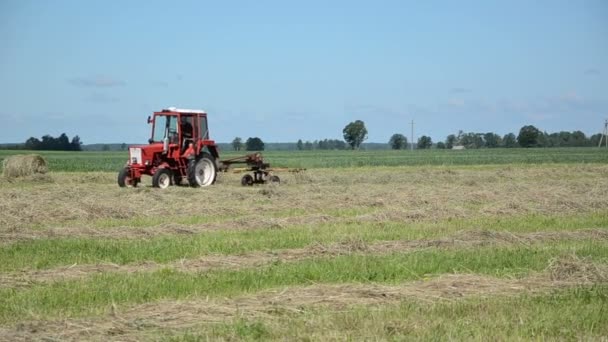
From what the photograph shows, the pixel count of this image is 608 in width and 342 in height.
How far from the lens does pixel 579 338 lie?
250 inches

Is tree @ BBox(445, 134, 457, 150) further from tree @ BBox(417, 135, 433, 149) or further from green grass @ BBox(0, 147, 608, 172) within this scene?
green grass @ BBox(0, 147, 608, 172)

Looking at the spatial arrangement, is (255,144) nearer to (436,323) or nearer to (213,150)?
(213,150)

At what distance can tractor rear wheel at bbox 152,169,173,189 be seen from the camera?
22.6 m

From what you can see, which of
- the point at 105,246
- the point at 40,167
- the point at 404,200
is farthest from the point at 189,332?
the point at 40,167

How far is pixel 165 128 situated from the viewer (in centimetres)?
2352

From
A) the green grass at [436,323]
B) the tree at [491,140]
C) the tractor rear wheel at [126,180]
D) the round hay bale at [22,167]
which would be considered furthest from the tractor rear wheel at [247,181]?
the tree at [491,140]

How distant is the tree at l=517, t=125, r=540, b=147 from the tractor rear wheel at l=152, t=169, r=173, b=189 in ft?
322

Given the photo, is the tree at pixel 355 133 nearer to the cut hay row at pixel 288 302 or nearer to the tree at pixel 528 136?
the tree at pixel 528 136

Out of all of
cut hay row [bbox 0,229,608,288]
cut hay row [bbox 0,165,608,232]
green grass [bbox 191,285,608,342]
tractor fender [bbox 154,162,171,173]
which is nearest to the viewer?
green grass [bbox 191,285,608,342]

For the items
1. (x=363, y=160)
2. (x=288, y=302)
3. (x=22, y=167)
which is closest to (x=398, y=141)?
(x=363, y=160)

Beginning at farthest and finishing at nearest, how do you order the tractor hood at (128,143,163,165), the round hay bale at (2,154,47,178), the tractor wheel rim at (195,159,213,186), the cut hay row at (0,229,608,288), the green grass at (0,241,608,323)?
the round hay bale at (2,154,47,178) < the tractor wheel rim at (195,159,213,186) < the tractor hood at (128,143,163,165) < the cut hay row at (0,229,608,288) < the green grass at (0,241,608,323)

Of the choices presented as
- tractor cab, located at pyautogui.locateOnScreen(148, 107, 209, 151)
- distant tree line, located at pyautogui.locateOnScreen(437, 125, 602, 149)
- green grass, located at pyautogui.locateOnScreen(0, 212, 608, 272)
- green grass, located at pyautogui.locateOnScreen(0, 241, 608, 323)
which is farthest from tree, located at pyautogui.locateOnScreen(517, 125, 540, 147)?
green grass, located at pyautogui.locateOnScreen(0, 241, 608, 323)

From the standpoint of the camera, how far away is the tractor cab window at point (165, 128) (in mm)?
23406

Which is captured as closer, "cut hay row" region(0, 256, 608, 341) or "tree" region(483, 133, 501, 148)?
"cut hay row" region(0, 256, 608, 341)
